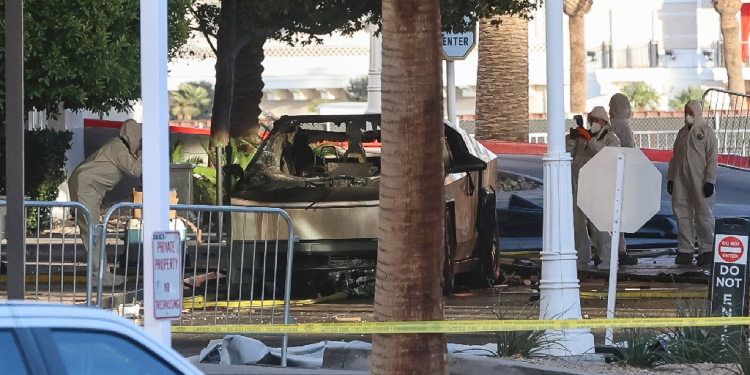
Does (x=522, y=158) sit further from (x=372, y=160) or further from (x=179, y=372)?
(x=179, y=372)

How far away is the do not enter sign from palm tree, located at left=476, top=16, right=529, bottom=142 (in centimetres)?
1738

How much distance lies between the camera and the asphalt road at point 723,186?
60.0ft

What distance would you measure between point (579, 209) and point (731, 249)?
18.2ft

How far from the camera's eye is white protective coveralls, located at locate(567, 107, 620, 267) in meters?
13.4

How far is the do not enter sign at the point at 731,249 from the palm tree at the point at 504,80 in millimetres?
17377

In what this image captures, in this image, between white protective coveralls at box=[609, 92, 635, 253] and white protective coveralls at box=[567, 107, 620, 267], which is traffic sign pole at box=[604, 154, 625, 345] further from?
white protective coveralls at box=[609, 92, 635, 253]

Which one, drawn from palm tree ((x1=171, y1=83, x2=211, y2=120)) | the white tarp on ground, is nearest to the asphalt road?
the white tarp on ground

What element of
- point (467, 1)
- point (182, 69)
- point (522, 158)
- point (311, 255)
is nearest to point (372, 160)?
point (311, 255)

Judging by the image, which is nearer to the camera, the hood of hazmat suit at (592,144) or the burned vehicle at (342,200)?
the burned vehicle at (342,200)

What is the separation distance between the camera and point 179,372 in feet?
10.7

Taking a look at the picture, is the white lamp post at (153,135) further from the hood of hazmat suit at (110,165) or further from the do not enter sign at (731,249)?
the hood of hazmat suit at (110,165)

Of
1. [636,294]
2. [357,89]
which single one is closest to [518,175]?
[636,294]

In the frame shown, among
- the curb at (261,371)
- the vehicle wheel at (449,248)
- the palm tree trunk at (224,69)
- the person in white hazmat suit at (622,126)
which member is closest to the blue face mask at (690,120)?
the person in white hazmat suit at (622,126)

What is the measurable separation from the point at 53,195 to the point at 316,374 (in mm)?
11081
